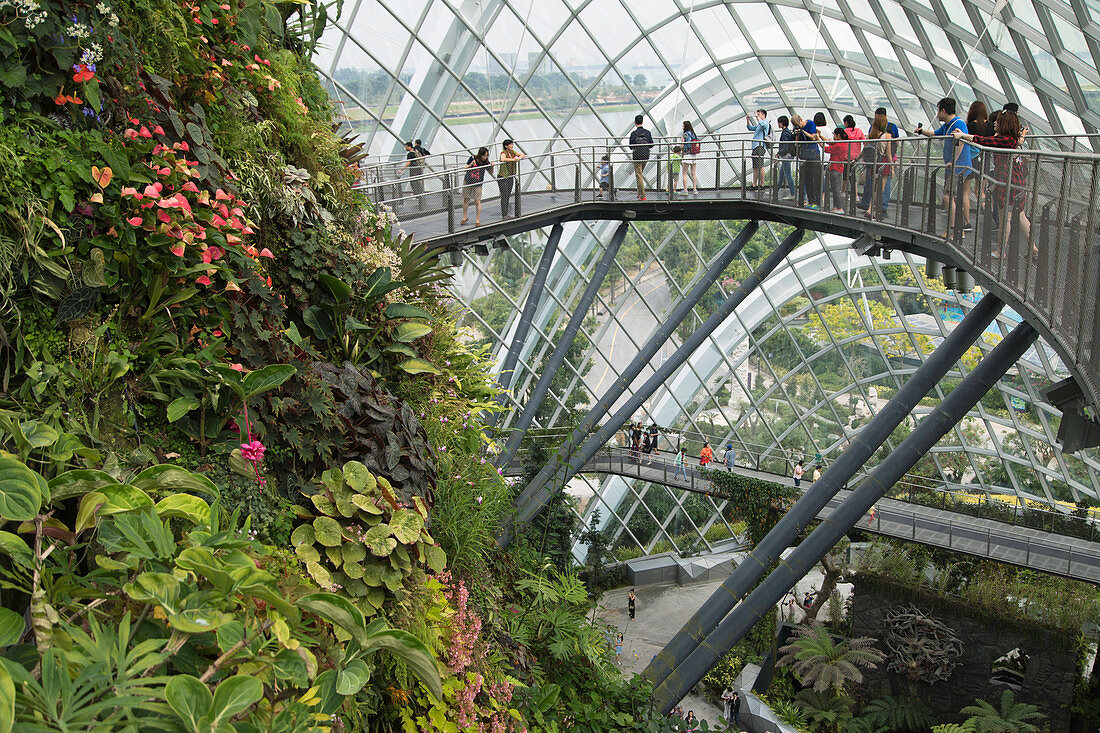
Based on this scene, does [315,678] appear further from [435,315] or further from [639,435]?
[639,435]

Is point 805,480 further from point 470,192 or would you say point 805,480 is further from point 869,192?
point 470,192

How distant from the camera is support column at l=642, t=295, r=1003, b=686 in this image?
9.57 metres

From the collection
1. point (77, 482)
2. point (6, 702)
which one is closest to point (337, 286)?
point (77, 482)

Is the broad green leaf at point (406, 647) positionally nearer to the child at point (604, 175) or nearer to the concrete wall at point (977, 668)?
the child at point (604, 175)

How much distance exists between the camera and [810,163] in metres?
14.0

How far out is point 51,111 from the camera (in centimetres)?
446

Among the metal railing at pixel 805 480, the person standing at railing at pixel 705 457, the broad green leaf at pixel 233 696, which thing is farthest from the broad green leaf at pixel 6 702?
the person standing at railing at pixel 705 457

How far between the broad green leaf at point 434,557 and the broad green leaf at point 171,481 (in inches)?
60.4

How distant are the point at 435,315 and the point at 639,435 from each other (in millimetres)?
18181

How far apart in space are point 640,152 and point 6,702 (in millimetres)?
16580

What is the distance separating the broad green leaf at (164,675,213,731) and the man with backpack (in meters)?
15.5

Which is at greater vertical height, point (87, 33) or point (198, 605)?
point (87, 33)

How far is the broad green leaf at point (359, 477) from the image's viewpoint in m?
4.58

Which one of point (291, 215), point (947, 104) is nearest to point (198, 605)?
point (291, 215)
